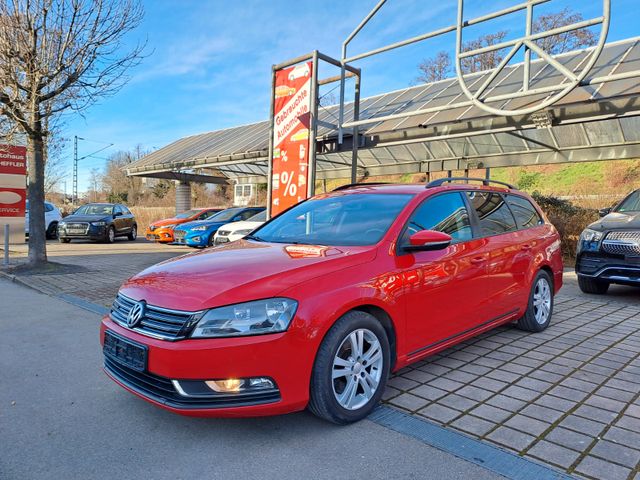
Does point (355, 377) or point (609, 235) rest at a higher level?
point (609, 235)

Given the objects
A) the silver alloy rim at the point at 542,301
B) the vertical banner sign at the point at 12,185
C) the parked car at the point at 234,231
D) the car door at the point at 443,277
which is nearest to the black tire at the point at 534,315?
the silver alloy rim at the point at 542,301

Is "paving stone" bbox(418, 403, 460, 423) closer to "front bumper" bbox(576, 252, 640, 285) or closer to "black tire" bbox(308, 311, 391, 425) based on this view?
"black tire" bbox(308, 311, 391, 425)

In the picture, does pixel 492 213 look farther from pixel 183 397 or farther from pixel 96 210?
pixel 96 210

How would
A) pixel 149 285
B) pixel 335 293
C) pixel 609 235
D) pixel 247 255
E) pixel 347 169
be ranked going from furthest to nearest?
pixel 347 169
pixel 609 235
pixel 247 255
pixel 149 285
pixel 335 293

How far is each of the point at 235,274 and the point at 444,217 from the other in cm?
198

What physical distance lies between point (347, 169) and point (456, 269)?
13.6m

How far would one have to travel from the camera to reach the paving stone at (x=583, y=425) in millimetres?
2924

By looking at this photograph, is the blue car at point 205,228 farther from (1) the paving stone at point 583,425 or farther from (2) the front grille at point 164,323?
(1) the paving stone at point 583,425

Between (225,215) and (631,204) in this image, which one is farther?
(225,215)

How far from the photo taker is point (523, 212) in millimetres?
5199

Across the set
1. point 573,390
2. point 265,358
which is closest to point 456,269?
point 573,390

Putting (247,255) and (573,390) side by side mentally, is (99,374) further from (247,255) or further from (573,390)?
(573,390)

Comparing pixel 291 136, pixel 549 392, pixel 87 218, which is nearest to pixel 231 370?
pixel 549 392

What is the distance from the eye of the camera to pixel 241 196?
37.8m
